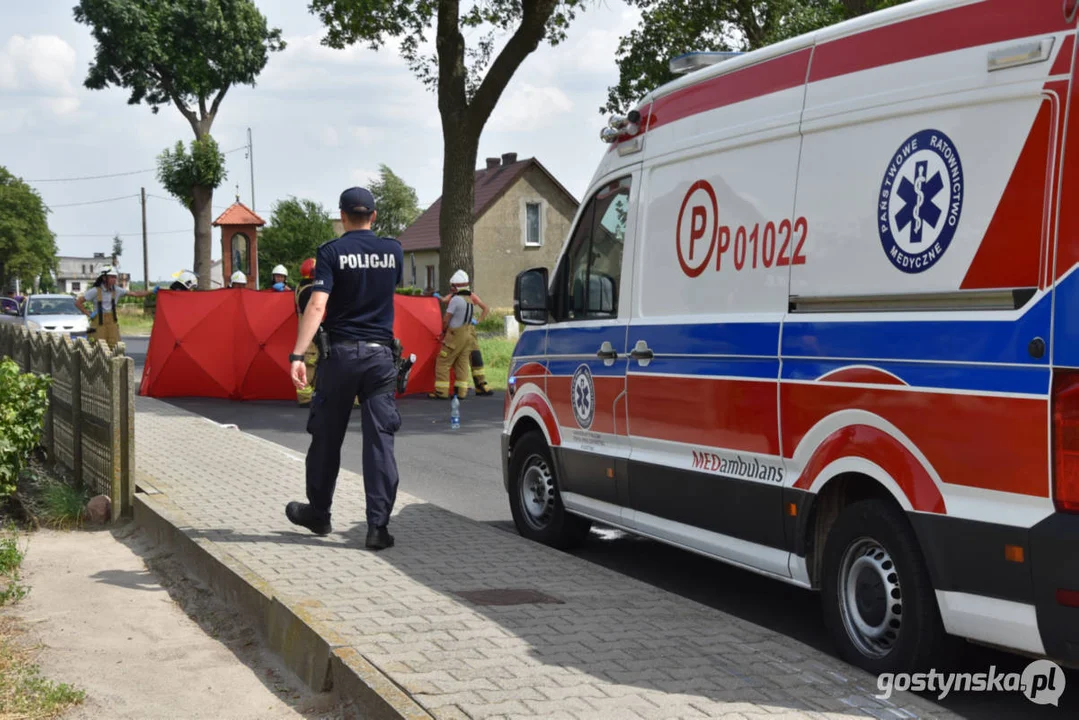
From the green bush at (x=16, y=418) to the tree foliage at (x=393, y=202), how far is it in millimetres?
92004

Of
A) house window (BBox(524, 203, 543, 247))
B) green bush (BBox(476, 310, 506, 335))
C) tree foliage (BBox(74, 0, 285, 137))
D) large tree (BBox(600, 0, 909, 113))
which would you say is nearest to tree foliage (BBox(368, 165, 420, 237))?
house window (BBox(524, 203, 543, 247))

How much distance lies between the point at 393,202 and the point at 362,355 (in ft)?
315

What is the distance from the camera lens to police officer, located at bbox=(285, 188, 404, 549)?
724cm

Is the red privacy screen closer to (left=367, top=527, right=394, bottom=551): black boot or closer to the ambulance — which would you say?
(left=367, top=527, right=394, bottom=551): black boot

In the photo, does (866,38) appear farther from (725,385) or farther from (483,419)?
(483,419)

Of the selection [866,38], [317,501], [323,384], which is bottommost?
[317,501]

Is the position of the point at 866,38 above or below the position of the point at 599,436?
above

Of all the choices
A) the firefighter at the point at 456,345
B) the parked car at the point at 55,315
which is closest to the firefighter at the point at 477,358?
the firefighter at the point at 456,345

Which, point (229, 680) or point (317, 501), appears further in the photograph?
point (317, 501)

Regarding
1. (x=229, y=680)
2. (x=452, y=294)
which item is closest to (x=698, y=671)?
(x=229, y=680)

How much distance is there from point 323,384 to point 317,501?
28.4 inches

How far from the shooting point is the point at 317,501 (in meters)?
7.57

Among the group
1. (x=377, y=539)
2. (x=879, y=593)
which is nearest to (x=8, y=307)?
(x=377, y=539)

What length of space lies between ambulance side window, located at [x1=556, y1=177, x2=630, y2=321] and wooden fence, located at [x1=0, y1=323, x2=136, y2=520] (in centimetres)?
305
